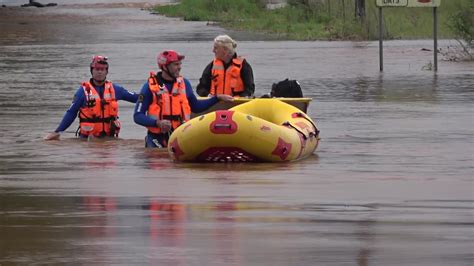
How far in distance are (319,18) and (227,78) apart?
38853 millimetres

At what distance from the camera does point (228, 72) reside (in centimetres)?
1964

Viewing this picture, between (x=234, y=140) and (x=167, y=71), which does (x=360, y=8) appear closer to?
(x=167, y=71)

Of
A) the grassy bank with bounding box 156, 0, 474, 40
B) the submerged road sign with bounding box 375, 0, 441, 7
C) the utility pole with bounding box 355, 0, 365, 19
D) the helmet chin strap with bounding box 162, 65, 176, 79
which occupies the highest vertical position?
the helmet chin strap with bounding box 162, 65, 176, 79

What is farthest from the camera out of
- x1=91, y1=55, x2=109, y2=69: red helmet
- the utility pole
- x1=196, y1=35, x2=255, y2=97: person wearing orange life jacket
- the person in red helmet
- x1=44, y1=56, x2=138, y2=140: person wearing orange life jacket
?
the utility pole

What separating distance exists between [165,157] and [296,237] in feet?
21.9

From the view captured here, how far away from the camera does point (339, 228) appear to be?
37.4 feet

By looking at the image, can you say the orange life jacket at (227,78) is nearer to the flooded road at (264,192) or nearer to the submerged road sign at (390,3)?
the flooded road at (264,192)

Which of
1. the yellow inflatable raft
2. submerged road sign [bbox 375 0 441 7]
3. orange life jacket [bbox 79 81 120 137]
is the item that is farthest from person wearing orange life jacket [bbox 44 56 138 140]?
submerged road sign [bbox 375 0 441 7]

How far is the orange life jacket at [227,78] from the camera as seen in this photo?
19.6m

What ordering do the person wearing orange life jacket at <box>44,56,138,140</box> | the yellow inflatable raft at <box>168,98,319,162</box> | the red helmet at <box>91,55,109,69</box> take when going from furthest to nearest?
the person wearing orange life jacket at <box>44,56,138,140</box>
the red helmet at <box>91,55,109,69</box>
the yellow inflatable raft at <box>168,98,319,162</box>

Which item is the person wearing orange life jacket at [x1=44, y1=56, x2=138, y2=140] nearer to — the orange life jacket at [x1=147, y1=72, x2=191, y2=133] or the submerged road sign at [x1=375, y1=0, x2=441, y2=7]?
the orange life jacket at [x1=147, y1=72, x2=191, y2=133]

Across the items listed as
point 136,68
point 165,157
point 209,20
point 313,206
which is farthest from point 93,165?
point 209,20

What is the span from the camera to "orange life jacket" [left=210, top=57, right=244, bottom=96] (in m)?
19.6

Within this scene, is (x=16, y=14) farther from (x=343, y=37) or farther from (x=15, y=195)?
(x=15, y=195)
